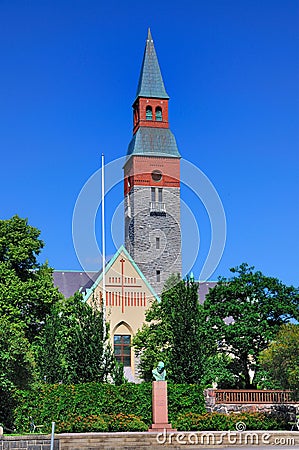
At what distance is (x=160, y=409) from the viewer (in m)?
32.1

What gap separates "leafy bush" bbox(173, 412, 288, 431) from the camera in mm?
32125

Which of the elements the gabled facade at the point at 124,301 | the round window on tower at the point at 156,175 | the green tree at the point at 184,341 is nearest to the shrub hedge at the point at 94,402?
the green tree at the point at 184,341

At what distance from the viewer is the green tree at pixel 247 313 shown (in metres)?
45.8

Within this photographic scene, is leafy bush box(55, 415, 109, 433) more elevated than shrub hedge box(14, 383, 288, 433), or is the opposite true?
shrub hedge box(14, 383, 288, 433)

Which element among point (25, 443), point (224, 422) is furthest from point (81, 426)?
point (25, 443)

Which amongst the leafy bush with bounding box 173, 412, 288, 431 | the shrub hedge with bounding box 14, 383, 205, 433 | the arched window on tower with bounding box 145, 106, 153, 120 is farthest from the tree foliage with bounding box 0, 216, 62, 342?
the arched window on tower with bounding box 145, 106, 153, 120

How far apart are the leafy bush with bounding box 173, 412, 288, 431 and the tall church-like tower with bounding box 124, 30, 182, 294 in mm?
29694

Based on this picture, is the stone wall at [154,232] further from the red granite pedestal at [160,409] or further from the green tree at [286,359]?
the red granite pedestal at [160,409]

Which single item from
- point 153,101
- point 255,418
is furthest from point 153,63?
point 255,418

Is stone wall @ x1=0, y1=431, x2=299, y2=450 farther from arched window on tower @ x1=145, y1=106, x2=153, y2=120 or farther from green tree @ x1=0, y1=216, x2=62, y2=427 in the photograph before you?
arched window on tower @ x1=145, y1=106, x2=153, y2=120

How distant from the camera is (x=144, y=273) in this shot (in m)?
63.8

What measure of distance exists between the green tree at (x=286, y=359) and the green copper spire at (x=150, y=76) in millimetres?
41135

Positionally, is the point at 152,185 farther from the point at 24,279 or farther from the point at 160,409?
the point at 160,409

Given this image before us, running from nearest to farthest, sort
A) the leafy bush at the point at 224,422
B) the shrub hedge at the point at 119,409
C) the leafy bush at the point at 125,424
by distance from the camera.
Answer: the leafy bush at the point at 125,424
the leafy bush at the point at 224,422
the shrub hedge at the point at 119,409
